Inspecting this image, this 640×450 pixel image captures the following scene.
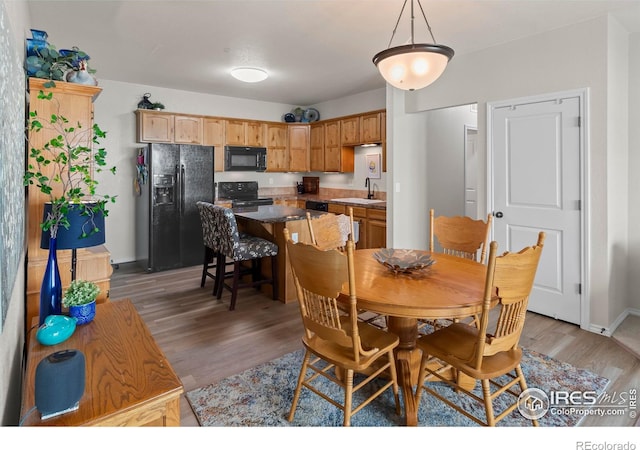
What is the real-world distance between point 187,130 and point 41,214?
147 inches

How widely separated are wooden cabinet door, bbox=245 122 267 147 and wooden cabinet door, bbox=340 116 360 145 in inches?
53.8

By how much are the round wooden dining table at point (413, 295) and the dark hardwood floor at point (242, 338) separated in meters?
0.91

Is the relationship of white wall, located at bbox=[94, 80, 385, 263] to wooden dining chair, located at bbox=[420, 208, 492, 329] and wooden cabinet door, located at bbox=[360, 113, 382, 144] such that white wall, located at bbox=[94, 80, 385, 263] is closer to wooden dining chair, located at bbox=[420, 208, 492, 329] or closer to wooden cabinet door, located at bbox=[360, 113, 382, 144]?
wooden cabinet door, located at bbox=[360, 113, 382, 144]

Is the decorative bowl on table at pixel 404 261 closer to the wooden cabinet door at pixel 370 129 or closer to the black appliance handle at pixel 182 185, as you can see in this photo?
the wooden cabinet door at pixel 370 129

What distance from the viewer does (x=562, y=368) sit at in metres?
2.43

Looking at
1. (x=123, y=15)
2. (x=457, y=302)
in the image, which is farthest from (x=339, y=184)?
(x=457, y=302)

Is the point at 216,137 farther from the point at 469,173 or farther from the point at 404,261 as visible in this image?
the point at 404,261

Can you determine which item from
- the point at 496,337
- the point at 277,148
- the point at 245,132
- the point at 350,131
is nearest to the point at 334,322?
the point at 496,337

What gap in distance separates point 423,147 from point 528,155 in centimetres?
158

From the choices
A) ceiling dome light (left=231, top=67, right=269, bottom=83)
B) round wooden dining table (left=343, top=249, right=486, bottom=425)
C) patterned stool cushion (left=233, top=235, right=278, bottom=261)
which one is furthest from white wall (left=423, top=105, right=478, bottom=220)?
round wooden dining table (left=343, top=249, right=486, bottom=425)

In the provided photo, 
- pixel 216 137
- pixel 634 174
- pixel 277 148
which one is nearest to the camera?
pixel 634 174

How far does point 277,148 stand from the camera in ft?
21.6

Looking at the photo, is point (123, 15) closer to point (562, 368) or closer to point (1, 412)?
point (1, 412)

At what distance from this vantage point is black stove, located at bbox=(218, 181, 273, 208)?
5.93 m
